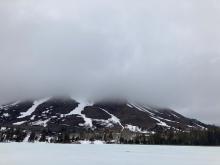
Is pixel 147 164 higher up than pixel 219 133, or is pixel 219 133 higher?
pixel 219 133

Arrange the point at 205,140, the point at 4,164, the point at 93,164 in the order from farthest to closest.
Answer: the point at 205,140 < the point at 93,164 < the point at 4,164

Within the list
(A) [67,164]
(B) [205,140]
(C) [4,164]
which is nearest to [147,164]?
(A) [67,164]

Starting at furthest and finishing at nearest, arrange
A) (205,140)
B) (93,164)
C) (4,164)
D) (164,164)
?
(205,140) → (164,164) → (93,164) → (4,164)

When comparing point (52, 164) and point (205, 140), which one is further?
point (205, 140)

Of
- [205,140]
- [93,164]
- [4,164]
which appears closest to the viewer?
[4,164]

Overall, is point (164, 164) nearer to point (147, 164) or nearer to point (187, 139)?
point (147, 164)

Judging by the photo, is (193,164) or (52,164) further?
(193,164)

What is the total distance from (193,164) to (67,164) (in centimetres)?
2341

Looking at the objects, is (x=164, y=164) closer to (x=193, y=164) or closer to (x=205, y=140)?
(x=193, y=164)

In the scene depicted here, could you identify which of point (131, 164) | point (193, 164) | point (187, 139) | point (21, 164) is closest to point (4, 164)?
point (21, 164)

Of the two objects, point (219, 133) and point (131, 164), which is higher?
point (219, 133)

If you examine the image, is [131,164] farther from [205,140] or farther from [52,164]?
[205,140]

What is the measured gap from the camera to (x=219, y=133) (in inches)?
7785

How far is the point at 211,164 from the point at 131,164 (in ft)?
56.0
